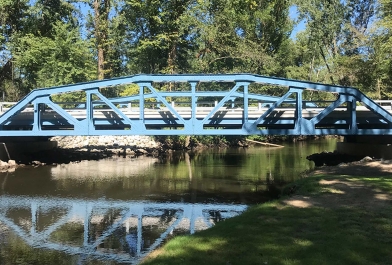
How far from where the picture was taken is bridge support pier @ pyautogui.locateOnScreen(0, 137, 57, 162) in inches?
1298

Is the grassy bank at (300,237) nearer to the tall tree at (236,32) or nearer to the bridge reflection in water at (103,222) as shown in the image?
the bridge reflection in water at (103,222)

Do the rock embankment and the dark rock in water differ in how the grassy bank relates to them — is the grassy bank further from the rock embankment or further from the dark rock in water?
the rock embankment

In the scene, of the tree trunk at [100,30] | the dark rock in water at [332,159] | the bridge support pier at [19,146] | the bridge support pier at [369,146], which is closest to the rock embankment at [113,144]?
the bridge support pier at [19,146]

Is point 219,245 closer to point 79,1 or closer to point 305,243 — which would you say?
point 305,243

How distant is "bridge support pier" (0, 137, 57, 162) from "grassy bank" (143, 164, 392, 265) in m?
26.9

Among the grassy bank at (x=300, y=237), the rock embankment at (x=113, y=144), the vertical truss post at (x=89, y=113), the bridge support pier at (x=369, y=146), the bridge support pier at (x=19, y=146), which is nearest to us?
the grassy bank at (x=300, y=237)

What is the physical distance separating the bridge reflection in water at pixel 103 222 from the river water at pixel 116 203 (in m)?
0.03

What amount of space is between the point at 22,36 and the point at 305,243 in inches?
1910

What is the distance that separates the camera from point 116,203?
62.2 feet

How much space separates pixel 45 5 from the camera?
162ft

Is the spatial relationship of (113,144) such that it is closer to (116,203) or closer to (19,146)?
(19,146)

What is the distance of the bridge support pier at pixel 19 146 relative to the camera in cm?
3297

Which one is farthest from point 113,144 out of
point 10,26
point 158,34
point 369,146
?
point 369,146

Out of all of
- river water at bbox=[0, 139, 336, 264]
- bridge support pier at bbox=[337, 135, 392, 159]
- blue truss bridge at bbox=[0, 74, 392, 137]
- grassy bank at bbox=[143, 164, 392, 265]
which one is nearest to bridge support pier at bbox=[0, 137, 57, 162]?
blue truss bridge at bbox=[0, 74, 392, 137]
